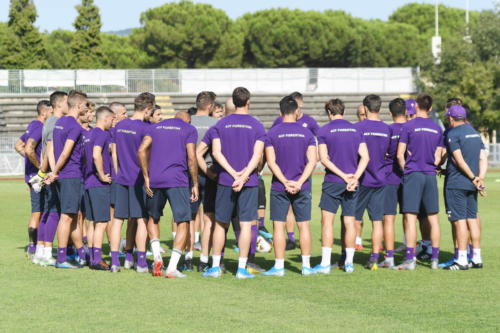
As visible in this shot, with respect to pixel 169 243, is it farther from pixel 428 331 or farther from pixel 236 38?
pixel 236 38

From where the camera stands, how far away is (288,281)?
Answer: 1041cm

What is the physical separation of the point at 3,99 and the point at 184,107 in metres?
9.31

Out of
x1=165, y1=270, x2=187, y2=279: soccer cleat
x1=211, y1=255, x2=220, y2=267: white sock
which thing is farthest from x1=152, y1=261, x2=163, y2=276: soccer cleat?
x1=211, y1=255, x2=220, y2=267: white sock

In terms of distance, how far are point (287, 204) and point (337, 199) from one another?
696 mm

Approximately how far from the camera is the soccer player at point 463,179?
11.4 m

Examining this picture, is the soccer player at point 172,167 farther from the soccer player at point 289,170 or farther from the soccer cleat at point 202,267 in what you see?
the soccer player at point 289,170

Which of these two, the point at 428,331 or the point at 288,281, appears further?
the point at 288,281

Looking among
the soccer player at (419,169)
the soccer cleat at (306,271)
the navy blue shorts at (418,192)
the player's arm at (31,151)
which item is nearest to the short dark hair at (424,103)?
the soccer player at (419,169)

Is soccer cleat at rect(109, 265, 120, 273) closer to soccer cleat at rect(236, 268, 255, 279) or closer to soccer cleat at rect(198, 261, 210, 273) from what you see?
soccer cleat at rect(198, 261, 210, 273)

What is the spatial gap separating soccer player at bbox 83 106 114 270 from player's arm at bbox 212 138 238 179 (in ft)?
5.09

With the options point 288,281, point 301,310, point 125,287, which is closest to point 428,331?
point 301,310

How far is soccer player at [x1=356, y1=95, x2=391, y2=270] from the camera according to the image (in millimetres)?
11414

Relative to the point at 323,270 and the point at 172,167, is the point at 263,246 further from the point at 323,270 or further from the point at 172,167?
the point at 172,167

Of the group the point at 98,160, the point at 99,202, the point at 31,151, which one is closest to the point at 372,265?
the point at 99,202
